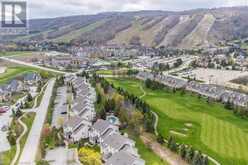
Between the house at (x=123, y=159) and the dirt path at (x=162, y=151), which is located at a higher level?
the house at (x=123, y=159)

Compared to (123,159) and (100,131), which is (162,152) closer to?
(100,131)

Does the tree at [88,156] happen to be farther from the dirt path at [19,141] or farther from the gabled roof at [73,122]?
the dirt path at [19,141]

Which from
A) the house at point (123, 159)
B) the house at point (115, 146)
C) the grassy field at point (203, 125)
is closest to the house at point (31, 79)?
the grassy field at point (203, 125)

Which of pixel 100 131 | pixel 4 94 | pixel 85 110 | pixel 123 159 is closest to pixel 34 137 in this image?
pixel 85 110

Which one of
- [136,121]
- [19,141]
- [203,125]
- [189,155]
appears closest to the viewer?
[189,155]

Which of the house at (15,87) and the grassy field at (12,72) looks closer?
the house at (15,87)

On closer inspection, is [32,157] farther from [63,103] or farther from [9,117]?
[63,103]
